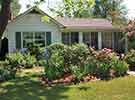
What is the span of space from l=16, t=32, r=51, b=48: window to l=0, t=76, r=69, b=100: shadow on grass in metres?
12.0

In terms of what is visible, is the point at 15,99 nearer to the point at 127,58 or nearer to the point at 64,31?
the point at 127,58

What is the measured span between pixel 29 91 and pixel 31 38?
585 inches

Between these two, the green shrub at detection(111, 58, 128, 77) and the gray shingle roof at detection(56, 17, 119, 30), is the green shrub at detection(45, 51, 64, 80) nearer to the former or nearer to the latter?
the green shrub at detection(111, 58, 128, 77)

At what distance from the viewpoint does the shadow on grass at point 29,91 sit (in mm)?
13383

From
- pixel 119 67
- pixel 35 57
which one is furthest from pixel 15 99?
pixel 35 57

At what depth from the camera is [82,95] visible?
13.4 metres

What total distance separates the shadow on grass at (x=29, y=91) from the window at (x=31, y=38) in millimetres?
12047

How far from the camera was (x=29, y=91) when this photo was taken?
1455 cm

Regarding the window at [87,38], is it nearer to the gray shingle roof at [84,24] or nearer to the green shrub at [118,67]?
the gray shingle roof at [84,24]

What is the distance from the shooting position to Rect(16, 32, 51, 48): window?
94.4 feet

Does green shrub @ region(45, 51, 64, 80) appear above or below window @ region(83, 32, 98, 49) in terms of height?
below

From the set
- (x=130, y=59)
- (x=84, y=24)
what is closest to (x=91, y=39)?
(x=84, y=24)

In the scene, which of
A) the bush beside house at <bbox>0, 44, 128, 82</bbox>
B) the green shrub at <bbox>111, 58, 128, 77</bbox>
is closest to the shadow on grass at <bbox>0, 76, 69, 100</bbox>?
the bush beside house at <bbox>0, 44, 128, 82</bbox>

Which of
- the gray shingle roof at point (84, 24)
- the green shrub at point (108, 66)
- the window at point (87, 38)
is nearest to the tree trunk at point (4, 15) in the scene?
the green shrub at point (108, 66)
